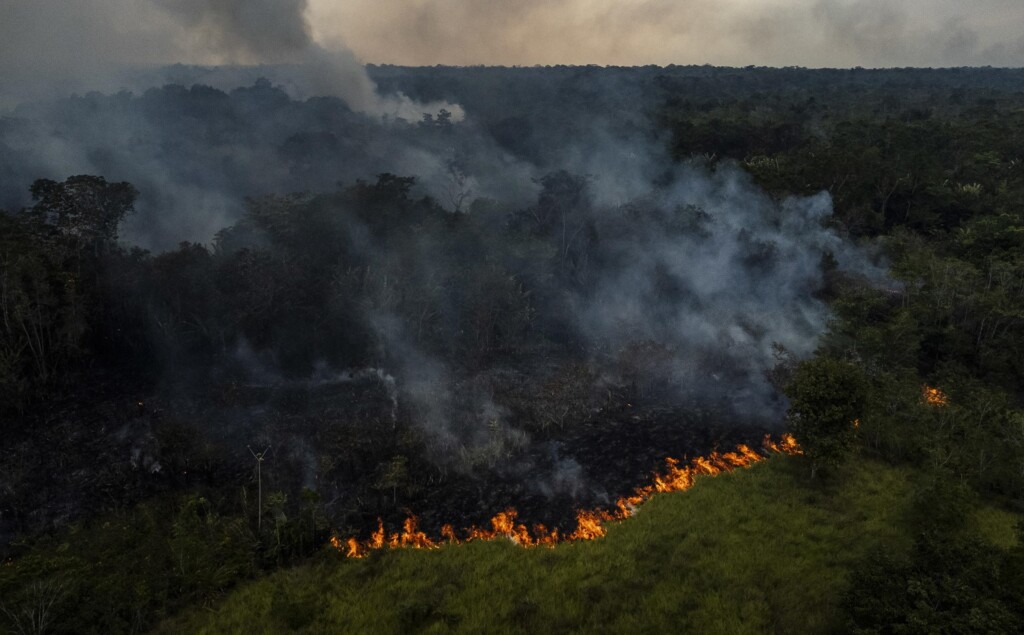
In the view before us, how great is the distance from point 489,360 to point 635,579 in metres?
19.7

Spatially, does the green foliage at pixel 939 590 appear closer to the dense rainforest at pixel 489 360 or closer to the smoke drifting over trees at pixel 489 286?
the dense rainforest at pixel 489 360

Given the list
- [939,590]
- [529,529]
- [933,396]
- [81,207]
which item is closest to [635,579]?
[529,529]

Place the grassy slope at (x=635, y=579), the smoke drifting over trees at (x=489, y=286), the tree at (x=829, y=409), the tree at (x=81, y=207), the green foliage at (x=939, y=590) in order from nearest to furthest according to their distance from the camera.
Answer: the green foliage at (x=939, y=590) → the grassy slope at (x=635, y=579) → the tree at (x=829, y=409) → the smoke drifting over trees at (x=489, y=286) → the tree at (x=81, y=207)

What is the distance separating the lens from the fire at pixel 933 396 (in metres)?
28.7

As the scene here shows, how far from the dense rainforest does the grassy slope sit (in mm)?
590

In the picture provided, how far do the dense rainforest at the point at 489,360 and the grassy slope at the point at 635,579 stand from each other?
23.2 inches

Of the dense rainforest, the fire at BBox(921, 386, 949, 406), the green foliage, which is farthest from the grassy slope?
the fire at BBox(921, 386, 949, 406)

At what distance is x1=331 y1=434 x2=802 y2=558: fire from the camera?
21.8 m

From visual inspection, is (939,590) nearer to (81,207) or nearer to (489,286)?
(489,286)

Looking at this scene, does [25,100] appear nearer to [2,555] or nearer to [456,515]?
[2,555]

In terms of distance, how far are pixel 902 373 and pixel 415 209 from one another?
35319mm

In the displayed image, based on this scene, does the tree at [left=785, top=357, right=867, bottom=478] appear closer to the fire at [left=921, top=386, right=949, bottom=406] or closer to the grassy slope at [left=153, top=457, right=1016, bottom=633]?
the grassy slope at [left=153, top=457, right=1016, bottom=633]

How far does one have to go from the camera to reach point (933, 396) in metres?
30.1

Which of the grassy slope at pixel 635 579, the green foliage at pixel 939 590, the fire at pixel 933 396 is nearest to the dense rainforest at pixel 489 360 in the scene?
the green foliage at pixel 939 590
